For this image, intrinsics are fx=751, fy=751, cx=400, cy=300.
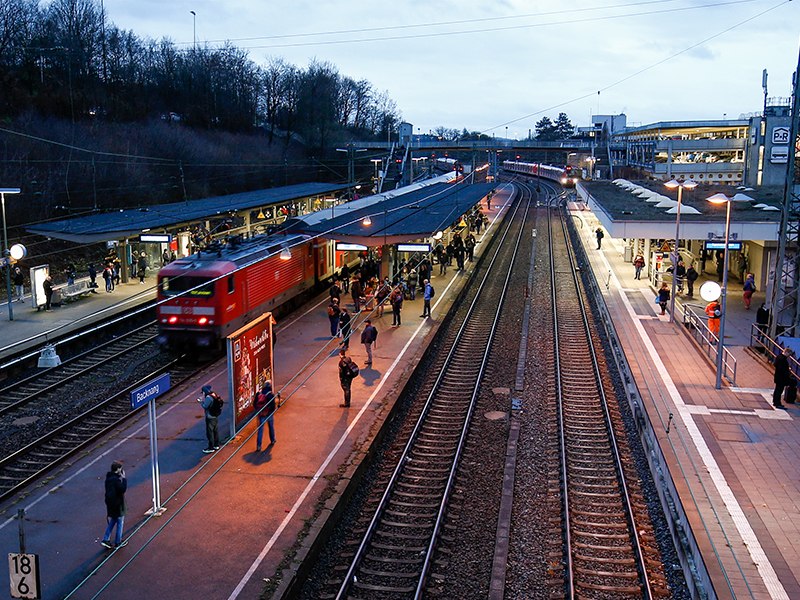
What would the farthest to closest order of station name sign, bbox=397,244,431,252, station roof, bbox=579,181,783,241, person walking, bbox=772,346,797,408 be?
station name sign, bbox=397,244,431,252
station roof, bbox=579,181,783,241
person walking, bbox=772,346,797,408

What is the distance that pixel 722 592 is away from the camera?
880cm

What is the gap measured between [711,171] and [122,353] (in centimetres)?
6833

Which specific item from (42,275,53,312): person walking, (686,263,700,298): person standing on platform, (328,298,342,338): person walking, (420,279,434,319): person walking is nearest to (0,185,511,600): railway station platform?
(328,298,342,338): person walking

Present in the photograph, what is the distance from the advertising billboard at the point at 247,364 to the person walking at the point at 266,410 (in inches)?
13.4

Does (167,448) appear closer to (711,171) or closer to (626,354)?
(626,354)

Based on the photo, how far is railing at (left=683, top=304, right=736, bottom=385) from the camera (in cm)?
1778

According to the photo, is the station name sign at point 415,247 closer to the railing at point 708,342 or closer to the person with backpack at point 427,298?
the person with backpack at point 427,298

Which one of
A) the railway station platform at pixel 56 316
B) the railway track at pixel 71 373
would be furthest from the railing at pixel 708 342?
the railway track at pixel 71 373

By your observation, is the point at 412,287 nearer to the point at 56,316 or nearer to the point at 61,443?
the point at 56,316

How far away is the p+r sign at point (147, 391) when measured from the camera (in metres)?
10.5

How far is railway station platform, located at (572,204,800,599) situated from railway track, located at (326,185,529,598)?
142 inches

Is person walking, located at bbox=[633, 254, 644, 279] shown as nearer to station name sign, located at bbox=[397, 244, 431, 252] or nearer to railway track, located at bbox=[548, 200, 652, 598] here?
railway track, located at bbox=[548, 200, 652, 598]

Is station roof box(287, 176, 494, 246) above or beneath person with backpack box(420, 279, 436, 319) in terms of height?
above

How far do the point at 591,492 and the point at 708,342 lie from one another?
849 cm
